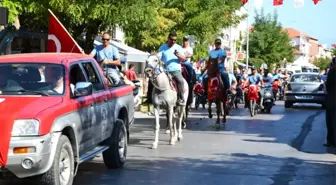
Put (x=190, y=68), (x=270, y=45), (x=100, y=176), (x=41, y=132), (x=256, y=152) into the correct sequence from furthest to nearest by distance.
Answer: (x=270, y=45) → (x=190, y=68) → (x=256, y=152) → (x=100, y=176) → (x=41, y=132)

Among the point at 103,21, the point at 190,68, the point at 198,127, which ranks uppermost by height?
the point at 103,21

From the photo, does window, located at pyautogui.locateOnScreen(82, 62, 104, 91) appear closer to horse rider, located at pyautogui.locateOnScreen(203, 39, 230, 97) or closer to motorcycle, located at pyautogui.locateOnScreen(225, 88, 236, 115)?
horse rider, located at pyautogui.locateOnScreen(203, 39, 230, 97)

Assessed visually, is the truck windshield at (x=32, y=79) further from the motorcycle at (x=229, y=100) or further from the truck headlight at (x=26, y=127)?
the motorcycle at (x=229, y=100)

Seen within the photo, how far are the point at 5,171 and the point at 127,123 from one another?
3963mm

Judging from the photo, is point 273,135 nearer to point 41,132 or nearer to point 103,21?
point 103,21

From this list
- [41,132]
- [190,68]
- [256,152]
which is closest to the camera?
[41,132]

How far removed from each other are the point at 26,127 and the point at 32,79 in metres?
1.57

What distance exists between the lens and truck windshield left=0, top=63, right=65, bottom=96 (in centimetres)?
827

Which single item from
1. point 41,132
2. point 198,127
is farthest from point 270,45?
point 41,132

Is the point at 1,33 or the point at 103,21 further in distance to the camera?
the point at 103,21

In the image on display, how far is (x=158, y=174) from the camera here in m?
9.77

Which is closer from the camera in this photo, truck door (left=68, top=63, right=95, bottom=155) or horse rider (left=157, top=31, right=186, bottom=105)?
truck door (left=68, top=63, right=95, bottom=155)

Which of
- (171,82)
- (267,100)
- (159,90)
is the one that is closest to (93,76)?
(159,90)

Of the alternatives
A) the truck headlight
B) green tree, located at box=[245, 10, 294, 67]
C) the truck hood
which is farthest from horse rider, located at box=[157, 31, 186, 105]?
green tree, located at box=[245, 10, 294, 67]
